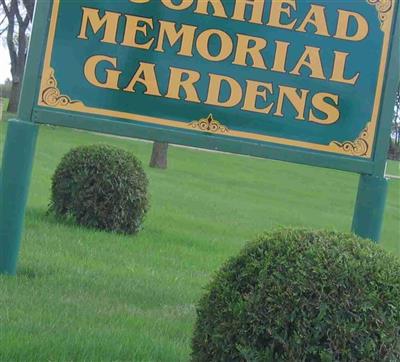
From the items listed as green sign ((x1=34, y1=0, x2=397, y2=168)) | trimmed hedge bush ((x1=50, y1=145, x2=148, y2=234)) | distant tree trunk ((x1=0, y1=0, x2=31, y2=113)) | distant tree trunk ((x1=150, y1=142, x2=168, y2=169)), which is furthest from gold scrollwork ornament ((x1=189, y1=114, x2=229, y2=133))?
distant tree trunk ((x1=0, y1=0, x2=31, y2=113))

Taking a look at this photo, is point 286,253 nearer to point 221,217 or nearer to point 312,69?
point 312,69

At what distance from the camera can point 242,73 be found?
7352 millimetres

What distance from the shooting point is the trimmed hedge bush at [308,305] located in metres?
4.27

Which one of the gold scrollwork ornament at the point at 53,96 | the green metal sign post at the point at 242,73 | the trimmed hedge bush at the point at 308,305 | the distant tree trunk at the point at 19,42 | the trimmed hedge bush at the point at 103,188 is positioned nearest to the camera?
the trimmed hedge bush at the point at 308,305

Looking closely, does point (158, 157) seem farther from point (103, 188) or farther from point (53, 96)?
point (53, 96)

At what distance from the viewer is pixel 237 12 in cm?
738

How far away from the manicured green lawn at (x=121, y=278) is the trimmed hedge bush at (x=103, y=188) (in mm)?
271

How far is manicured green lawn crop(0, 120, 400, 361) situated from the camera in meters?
5.81

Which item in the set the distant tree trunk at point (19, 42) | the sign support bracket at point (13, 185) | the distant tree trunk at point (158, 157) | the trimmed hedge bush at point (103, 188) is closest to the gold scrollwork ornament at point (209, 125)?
the sign support bracket at point (13, 185)

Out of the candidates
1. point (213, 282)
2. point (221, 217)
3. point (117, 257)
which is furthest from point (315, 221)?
point (213, 282)

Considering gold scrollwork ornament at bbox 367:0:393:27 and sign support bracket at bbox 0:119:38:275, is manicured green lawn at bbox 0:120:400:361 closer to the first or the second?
sign support bracket at bbox 0:119:38:275

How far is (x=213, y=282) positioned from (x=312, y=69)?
3.07m

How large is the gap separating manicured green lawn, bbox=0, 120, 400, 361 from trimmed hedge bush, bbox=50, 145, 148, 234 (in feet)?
0.89

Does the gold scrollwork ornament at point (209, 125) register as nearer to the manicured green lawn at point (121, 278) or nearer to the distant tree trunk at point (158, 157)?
the manicured green lawn at point (121, 278)
